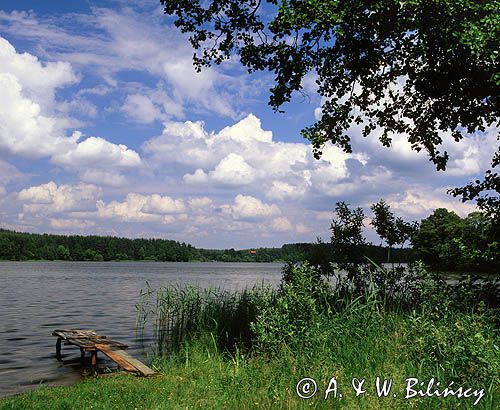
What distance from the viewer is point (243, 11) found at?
1562 cm

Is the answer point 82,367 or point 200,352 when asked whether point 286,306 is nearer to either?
point 200,352

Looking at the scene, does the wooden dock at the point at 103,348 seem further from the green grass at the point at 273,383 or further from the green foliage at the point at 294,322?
the green foliage at the point at 294,322

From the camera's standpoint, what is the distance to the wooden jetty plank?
1409 cm

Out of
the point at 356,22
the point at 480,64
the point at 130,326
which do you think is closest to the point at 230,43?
the point at 356,22

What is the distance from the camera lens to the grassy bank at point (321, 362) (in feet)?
25.3

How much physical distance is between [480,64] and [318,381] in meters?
9.81

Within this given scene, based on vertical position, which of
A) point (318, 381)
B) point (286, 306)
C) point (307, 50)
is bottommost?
point (318, 381)

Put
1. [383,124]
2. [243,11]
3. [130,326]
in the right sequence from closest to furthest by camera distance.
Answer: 1. [243,11]
2. [383,124]
3. [130,326]

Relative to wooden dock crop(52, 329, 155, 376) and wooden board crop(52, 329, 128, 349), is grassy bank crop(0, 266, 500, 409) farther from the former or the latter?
wooden board crop(52, 329, 128, 349)

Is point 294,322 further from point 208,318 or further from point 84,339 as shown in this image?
point 84,339

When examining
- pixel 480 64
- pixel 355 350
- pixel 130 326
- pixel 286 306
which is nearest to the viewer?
pixel 355 350

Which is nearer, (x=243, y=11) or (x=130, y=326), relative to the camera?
(x=243, y=11)

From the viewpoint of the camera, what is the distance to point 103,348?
17047mm

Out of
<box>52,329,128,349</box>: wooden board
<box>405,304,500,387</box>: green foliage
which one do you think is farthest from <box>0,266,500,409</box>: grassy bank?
<box>52,329,128,349</box>: wooden board
